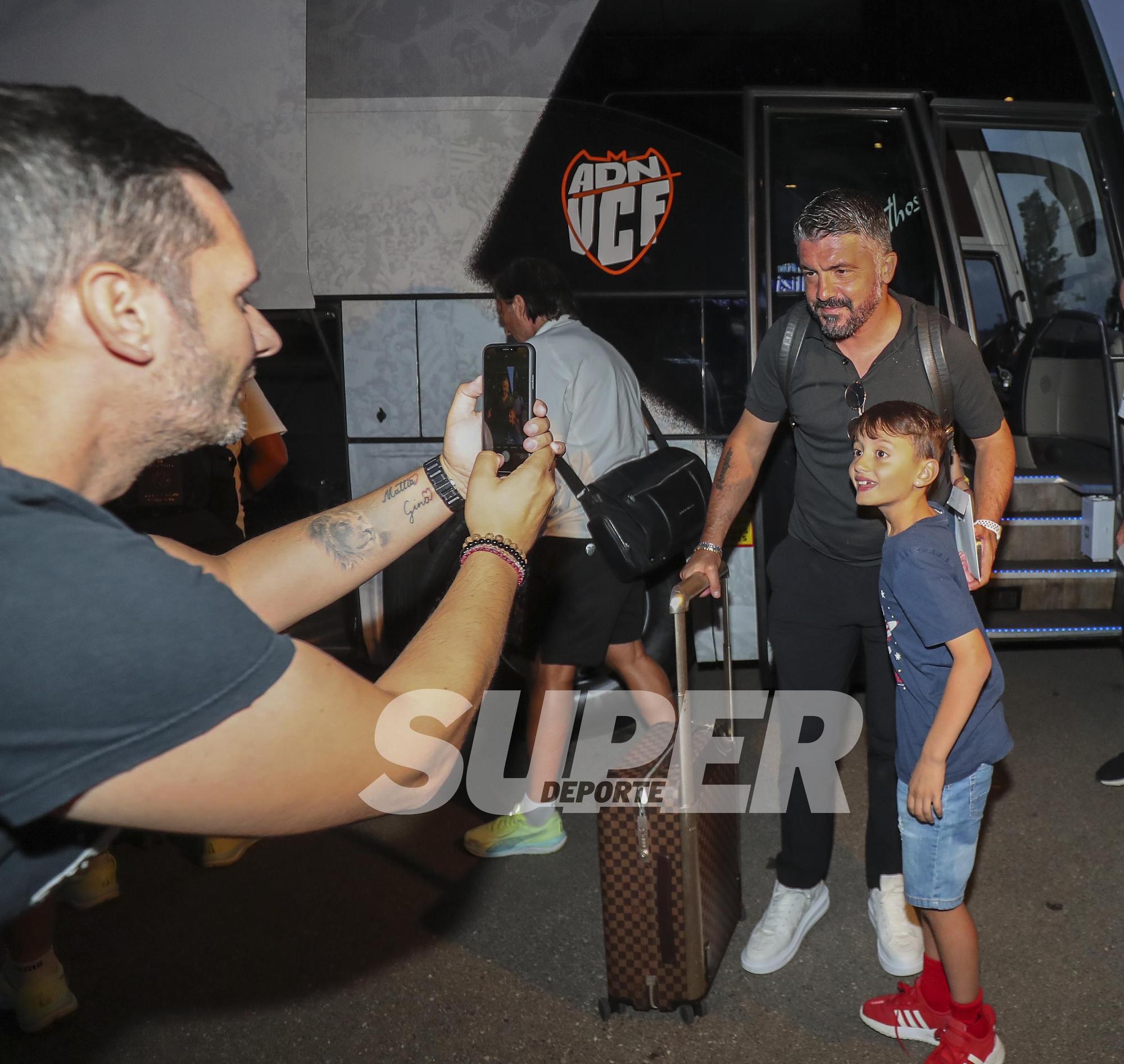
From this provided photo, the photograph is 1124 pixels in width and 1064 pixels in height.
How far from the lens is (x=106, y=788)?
34.1 inches

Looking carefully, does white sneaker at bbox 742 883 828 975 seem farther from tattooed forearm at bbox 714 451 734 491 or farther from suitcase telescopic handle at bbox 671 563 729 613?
tattooed forearm at bbox 714 451 734 491

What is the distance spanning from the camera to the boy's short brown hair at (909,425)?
2061 mm

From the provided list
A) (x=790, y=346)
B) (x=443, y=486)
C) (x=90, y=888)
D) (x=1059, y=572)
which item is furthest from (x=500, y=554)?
(x=1059, y=572)

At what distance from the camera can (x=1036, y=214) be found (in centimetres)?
532

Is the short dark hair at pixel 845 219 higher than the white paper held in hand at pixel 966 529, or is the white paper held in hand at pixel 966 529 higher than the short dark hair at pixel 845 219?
the short dark hair at pixel 845 219

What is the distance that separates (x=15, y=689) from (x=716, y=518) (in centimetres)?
204

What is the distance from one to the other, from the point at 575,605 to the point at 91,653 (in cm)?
246

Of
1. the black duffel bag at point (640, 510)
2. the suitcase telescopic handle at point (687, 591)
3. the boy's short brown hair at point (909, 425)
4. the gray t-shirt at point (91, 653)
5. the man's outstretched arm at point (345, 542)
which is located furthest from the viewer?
the black duffel bag at point (640, 510)

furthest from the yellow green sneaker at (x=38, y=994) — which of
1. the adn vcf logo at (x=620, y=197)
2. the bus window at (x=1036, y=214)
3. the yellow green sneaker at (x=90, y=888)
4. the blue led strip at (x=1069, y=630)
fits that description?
the bus window at (x=1036, y=214)

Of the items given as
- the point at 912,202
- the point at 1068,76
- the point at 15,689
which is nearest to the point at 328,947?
the point at 15,689

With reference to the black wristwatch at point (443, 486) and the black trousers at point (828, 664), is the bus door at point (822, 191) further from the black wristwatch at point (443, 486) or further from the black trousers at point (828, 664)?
the black wristwatch at point (443, 486)

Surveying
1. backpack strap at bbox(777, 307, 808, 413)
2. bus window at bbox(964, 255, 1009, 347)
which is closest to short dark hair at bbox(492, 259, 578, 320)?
backpack strap at bbox(777, 307, 808, 413)

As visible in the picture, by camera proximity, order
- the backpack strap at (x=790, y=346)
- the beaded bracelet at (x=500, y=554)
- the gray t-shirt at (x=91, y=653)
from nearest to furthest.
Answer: the gray t-shirt at (x=91, y=653), the beaded bracelet at (x=500, y=554), the backpack strap at (x=790, y=346)

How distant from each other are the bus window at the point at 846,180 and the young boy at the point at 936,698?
1853 millimetres
